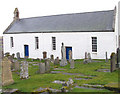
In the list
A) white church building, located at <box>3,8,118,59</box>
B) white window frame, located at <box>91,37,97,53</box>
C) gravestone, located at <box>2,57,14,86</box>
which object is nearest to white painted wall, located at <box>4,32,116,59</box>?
white church building, located at <box>3,8,118,59</box>

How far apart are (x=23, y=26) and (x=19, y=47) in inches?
161

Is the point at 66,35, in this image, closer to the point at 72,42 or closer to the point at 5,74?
the point at 72,42

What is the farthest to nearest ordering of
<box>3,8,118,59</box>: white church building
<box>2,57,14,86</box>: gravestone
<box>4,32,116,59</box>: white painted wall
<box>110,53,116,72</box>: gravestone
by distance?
<box>3,8,118,59</box>: white church building, <box>4,32,116,59</box>: white painted wall, <box>110,53,116,72</box>: gravestone, <box>2,57,14,86</box>: gravestone

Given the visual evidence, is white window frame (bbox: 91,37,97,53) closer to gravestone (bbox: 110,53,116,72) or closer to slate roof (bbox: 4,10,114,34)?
slate roof (bbox: 4,10,114,34)

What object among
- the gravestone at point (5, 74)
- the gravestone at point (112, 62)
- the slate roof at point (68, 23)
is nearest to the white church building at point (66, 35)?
the slate roof at point (68, 23)

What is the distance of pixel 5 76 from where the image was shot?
12.0 meters

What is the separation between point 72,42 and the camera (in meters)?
24.2

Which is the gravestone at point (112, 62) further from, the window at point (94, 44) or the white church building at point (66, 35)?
the window at point (94, 44)

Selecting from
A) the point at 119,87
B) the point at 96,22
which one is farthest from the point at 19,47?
the point at 119,87

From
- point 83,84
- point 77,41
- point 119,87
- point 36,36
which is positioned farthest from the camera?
point 36,36

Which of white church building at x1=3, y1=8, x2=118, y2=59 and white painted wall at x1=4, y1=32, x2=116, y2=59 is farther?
white church building at x1=3, y1=8, x2=118, y2=59

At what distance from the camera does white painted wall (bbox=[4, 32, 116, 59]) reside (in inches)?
865

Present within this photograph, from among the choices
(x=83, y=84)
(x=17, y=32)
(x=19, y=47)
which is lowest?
(x=83, y=84)

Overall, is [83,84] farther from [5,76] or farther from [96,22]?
[96,22]
